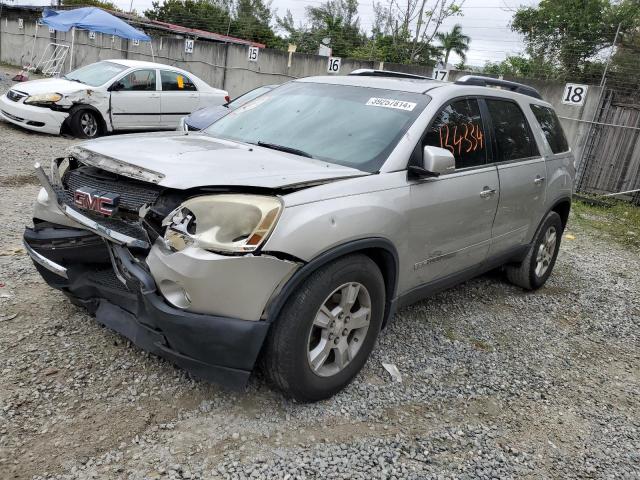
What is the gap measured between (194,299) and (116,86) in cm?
912

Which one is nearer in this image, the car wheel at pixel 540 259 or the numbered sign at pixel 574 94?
the car wheel at pixel 540 259

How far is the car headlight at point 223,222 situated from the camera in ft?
7.76

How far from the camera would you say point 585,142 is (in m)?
10.3

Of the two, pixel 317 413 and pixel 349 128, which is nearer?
pixel 317 413

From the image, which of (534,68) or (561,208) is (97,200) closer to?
(561,208)

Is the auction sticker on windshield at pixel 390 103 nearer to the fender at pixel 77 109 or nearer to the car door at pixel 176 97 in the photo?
the fender at pixel 77 109

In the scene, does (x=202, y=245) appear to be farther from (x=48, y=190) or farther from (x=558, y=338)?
(x=558, y=338)

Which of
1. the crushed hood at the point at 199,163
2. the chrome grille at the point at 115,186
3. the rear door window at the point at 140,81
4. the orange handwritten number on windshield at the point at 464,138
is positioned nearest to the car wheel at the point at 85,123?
the rear door window at the point at 140,81

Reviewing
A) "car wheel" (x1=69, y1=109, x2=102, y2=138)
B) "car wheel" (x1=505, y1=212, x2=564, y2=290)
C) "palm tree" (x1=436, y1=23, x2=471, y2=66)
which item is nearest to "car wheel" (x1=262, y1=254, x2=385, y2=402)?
"car wheel" (x1=505, y1=212, x2=564, y2=290)

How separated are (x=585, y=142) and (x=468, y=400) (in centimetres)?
875

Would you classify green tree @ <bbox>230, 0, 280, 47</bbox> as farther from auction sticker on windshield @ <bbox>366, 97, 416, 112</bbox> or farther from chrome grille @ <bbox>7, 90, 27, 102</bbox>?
auction sticker on windshield @ <bbox>366, 97, 416, 112</bbox>

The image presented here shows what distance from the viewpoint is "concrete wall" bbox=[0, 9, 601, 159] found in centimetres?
1052

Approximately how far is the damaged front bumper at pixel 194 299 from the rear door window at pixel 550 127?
10.9 feet

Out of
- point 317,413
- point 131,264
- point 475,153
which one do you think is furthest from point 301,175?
point 475,153
